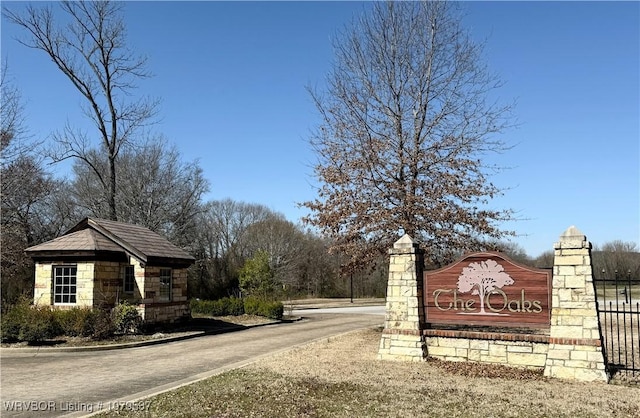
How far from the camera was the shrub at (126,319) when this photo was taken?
16984 millimetres

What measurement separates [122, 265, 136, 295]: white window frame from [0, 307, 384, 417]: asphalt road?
3.31m

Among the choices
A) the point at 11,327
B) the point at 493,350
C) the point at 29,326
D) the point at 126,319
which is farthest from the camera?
the point at 126,319

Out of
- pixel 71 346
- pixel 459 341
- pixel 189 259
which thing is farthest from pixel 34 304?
pixel 459 341

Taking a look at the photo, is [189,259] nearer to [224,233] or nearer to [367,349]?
[367,349]

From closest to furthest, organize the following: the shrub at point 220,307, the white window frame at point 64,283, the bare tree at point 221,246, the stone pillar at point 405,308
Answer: the stone pillar at point 405,308, the white window frame at point 64,283, the shrub at point 220,307, the bare tree at point 221,246

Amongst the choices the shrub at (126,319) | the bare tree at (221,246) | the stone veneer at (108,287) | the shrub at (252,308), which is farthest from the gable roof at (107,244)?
the bare tree at (221,246)

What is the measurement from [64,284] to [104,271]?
1.49 m

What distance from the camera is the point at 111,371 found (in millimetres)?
11352

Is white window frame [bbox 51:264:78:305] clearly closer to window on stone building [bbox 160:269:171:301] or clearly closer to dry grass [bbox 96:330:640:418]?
window on stone building [bbox 160:269:171:301]

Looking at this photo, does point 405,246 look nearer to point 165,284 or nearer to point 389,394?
point 389,394

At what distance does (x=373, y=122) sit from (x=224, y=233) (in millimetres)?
45121

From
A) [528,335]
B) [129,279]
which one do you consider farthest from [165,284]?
[528,335]

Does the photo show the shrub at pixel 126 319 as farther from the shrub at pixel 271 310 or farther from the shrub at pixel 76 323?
the shrub at pixel 271 310

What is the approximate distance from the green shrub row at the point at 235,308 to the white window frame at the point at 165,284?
5.25 m
